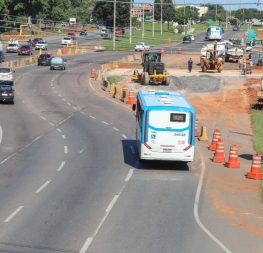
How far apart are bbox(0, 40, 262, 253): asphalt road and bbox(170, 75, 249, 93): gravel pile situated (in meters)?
17.0

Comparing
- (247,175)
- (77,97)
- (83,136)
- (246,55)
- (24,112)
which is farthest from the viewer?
(246,55)

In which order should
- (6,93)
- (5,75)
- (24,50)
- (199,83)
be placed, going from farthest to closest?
(24,50) → (199,83) → (5,75) → (6,93)

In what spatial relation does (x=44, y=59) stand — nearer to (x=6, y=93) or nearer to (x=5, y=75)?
(x=5, y=75)

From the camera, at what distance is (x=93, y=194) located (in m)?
22.3

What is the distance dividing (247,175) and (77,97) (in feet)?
93.5

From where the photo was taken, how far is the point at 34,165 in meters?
27.6

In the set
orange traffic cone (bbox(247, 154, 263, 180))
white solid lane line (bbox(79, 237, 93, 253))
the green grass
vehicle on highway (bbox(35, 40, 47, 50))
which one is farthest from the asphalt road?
vehicle on highway (bbox(35, 40, 47, 50))

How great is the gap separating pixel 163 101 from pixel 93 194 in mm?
6198

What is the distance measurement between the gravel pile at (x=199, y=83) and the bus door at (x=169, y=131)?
31638 mm

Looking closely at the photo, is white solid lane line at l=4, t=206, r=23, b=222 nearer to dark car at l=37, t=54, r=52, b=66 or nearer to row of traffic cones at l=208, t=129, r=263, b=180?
row of traffic cones at l=208, t=129, r=263, b=180

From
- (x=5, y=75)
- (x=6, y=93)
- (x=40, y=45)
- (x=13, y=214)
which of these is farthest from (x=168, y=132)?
(x=40, y=45)

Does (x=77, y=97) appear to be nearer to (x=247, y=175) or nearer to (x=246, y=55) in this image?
(x=247, y=175)

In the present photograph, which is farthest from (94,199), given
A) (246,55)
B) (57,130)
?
(246,55)

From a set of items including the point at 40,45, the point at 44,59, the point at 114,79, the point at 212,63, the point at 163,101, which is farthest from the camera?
the point at 40,45
